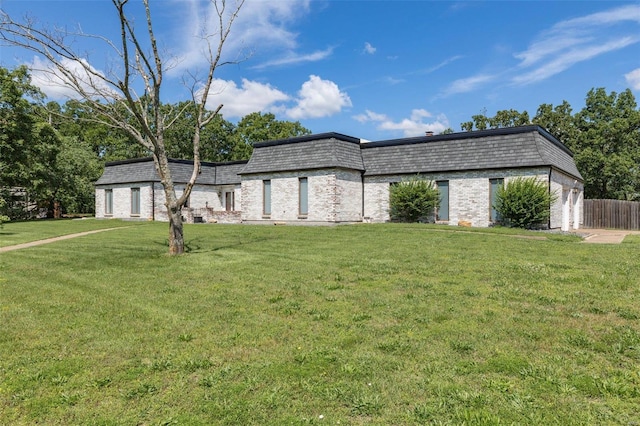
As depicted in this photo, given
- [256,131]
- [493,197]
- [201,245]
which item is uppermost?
[256,131]

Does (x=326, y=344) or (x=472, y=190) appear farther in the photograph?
(x=472, y=190)

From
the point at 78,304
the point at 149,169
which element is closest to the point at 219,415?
the point at 78,304

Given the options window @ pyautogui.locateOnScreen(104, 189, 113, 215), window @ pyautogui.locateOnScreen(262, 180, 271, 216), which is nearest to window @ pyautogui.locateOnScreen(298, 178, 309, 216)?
window @ pyautogui.locateOnScreen(262, 180, 271, 216)

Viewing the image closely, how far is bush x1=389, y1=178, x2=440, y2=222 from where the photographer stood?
22.1 metres

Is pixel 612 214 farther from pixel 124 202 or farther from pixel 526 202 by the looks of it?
pixel 124 202

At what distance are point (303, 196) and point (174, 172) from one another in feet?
46.0

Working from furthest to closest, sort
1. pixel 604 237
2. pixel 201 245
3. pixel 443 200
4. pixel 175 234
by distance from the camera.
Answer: pixel 443 200 < pixel 604 237 < pixel 201 245 < pixel 175 234

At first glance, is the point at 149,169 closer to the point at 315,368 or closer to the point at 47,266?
the point at 47,266

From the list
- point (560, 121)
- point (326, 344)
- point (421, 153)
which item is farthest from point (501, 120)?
point (326, 344)

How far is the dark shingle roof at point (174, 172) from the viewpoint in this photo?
33156 mm

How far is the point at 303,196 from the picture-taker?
24844 mm

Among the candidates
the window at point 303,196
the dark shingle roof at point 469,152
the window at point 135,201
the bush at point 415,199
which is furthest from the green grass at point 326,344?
the window at point 135,201

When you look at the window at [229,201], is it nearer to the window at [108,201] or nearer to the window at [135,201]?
the window at [135,201]

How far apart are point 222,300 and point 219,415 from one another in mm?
3895
